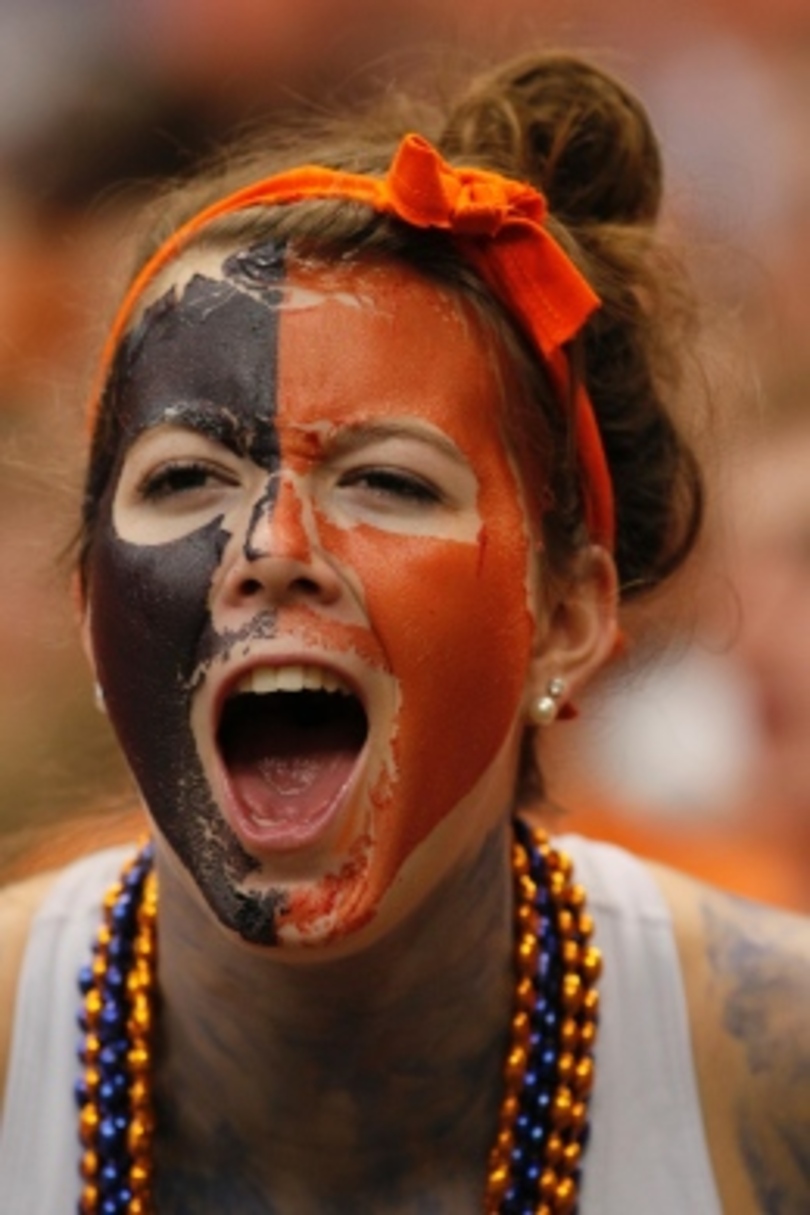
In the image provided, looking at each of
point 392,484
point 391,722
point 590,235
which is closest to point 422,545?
point 392,484

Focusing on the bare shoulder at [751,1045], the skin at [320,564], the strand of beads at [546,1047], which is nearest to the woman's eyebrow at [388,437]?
the skin at [320,564]

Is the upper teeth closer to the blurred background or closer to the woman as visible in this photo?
the woman

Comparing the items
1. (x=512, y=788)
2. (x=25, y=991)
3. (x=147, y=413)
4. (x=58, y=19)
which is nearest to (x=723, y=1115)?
(x=512, y=788)

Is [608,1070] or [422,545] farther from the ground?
[422,545]

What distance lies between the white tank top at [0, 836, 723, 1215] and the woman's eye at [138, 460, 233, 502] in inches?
20.1

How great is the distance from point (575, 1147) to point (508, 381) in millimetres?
737

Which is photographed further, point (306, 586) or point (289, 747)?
point (289, 747)

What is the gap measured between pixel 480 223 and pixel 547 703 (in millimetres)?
455

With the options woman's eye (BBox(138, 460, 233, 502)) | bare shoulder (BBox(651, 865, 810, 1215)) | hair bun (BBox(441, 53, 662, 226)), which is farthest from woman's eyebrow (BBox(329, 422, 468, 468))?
bare shoulder (BBox(651, 865, 810, 1215))

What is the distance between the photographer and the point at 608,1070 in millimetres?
2283

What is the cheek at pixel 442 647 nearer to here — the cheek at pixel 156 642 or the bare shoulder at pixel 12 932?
the cheek at pixel 156 642

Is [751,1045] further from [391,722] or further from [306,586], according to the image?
[306,586]

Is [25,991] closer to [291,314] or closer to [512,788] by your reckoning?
[512,788]

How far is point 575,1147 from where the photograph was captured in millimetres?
2227
